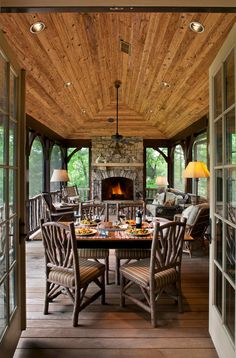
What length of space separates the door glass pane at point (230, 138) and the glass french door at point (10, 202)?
5.06ft

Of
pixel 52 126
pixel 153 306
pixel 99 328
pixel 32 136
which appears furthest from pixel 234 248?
pixel 52 126

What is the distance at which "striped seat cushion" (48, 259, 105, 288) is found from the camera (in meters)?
2.55

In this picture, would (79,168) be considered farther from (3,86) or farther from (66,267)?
(3,86)

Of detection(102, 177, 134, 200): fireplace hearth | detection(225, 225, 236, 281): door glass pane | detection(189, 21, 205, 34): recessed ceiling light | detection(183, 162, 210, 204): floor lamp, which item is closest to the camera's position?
detection(225, 225, 236, 281): door glass pane

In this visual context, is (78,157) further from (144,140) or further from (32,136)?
(32,136)

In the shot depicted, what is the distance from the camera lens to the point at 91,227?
132 inches

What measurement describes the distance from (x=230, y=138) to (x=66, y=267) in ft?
6.16

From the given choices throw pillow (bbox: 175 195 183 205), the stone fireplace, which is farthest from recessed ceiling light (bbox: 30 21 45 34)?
the stone fireplace

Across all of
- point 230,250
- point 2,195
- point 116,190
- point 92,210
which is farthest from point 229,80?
point 116,190

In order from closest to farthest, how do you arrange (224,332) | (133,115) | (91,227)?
(224,332)
(91,227)
(133,115)

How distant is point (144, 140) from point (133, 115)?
49.5 inches

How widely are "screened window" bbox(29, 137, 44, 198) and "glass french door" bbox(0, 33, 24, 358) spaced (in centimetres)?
487

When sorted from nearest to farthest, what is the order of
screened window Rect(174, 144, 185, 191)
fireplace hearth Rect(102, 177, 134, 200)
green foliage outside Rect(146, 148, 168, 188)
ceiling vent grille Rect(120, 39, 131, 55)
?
ceiling vent grille Rect(120, 39, 131, 55), screened window Rect(174, 144, 185, 191), fireplace hearth Rect(102, 177, 134, 200), green foliage outside Rect(146, 148, 168, 188)

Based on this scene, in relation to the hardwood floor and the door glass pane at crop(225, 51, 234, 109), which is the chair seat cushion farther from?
the door glass pane at crop(225, 51, 234, 109)
